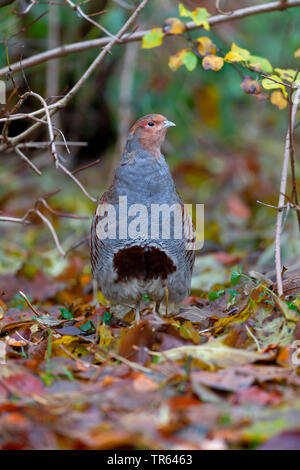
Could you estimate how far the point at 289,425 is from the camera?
6.68ft

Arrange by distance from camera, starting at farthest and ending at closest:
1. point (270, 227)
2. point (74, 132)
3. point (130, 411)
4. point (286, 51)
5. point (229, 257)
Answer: point (74, 132) < point (286, 51) < point (270, 227) < point (229, 257) < point (130, 411)

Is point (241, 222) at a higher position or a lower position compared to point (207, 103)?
lower

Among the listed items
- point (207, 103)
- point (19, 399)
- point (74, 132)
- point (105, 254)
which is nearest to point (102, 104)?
point (74, 132)

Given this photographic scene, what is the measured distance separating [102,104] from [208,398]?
7.15 m

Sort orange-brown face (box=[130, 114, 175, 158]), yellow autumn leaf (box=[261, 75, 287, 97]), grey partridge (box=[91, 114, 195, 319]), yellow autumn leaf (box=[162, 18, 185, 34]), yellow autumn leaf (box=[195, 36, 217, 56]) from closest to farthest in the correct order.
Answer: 1. yellow autumn leaf (box=[261, 75, 287, 97])
2. yellow autumn leaf (box=[162, 18, 185, 34])
3. yellow autumn leaf (box=[195, 36, 217, 56])
4. grey partridge (box=[91, 114, 195, 319])
5. orange-brown face (box=[130, 114, 175, 158])

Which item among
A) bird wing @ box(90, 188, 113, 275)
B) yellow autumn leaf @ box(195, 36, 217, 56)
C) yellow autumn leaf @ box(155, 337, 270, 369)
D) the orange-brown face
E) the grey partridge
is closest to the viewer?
yellow autumn leaf @ box(155, 337, 270, 369)

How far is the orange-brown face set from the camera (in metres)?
4.16

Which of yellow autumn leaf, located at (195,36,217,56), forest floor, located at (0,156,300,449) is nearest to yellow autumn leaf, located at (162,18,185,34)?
yellow autumn leaf, located at (195,36,217,56)

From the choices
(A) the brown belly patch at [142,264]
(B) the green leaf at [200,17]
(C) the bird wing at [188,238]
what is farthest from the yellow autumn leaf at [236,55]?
(A) the brown belly patch at [142,264]

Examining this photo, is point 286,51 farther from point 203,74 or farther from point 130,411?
point 130,411

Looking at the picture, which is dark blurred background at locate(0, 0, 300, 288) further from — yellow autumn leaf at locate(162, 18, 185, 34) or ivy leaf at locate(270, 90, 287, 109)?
yellow autumn leaf at locate(162, 18, 185, 34)

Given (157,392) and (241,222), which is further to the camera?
(241,222)

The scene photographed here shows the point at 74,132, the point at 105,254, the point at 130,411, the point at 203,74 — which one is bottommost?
the point at 130,411

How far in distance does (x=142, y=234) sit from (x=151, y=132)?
80cm
